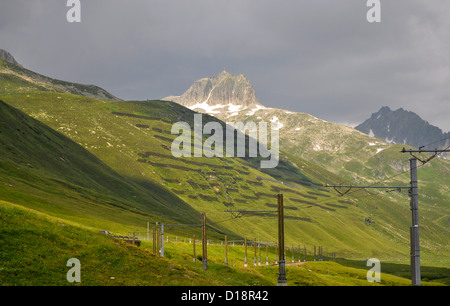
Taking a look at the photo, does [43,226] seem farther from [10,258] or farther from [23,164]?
[23,164]

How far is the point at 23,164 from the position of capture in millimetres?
194000

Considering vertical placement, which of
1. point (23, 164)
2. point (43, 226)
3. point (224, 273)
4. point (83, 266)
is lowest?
point (224, 273)

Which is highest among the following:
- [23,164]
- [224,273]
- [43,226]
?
[23,164]

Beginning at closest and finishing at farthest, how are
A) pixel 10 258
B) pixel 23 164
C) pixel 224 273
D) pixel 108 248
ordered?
pixel 10 258, pixel 108 248, pixel 224 273, pixel 23 164
